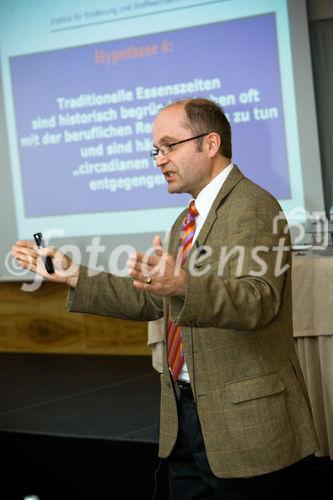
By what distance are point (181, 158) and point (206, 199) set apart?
128 millimetres

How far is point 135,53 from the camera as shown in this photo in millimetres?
5250

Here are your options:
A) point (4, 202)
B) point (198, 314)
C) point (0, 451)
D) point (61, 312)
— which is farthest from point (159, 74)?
point (198, 314)

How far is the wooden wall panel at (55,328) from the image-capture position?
582cm

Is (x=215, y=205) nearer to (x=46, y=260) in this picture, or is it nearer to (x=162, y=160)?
(x=162, y=160)

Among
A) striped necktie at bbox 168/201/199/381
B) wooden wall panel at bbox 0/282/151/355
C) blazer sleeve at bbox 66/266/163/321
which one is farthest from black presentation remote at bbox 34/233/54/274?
wooden wall panel at bbox 0/282/151/355

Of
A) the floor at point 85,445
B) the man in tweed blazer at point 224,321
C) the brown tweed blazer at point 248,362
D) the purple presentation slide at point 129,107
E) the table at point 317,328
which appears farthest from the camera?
the purple presentation slide at point 129,107

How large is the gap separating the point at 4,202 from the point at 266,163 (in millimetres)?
2099

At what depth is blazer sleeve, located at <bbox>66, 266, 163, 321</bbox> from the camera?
2109 millimetres

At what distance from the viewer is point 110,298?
7.07 ft

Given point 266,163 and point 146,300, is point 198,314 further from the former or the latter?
point 266,163

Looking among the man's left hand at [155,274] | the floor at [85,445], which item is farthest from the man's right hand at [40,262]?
the floor at [85,445]

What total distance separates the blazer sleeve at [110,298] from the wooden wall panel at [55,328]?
135 inches

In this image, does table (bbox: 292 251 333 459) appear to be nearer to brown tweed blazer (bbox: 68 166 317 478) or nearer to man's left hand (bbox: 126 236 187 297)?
brown tweed blazer (bbox: 68 166 317 478)

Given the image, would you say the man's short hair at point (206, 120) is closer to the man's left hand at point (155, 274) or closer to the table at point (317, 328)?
the man's left hand at point (155, 274)
